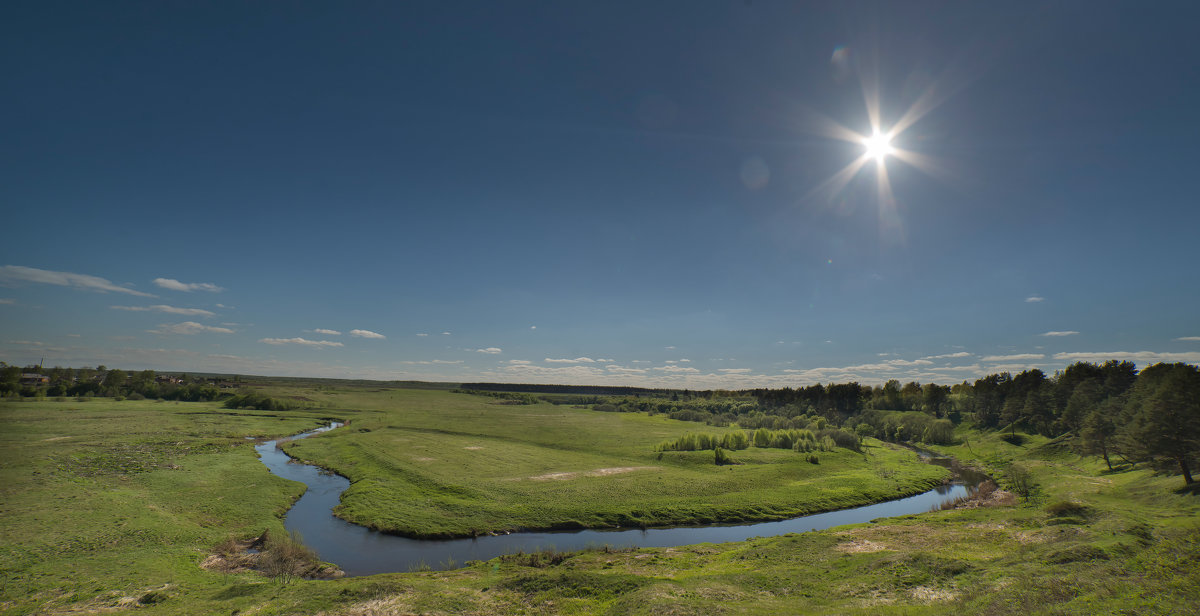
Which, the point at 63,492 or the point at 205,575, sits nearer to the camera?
the point at 205,575

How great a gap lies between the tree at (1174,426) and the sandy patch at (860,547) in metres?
32.2

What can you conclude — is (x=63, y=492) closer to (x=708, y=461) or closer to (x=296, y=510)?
(x=296, y=510)

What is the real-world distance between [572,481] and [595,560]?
78.7ft

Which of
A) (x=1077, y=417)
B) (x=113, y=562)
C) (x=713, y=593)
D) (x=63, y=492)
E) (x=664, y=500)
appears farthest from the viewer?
(x=1077, y=417)

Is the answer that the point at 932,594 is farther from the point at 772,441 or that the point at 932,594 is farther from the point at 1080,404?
the point at 1080,404

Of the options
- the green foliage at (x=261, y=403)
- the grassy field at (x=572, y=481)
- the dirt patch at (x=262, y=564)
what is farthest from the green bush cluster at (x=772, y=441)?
the green foliage at (x=261, y=403)

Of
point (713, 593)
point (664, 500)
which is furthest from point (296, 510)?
point (713, 593)

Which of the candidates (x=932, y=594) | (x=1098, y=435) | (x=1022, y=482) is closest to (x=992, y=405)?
(x=1098, y=435)

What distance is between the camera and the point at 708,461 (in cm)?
6838

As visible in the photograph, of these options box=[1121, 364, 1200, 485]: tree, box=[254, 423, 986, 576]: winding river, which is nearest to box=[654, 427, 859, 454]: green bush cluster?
box=[254, 423, 986, 576]: winding river

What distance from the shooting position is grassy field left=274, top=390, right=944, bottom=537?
1610 inches

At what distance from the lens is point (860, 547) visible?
3131 centimetres

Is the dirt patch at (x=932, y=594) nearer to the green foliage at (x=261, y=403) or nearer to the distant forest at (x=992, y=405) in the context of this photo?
the distant forest at (x=992, y=405)

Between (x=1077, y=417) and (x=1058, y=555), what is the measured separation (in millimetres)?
89502
